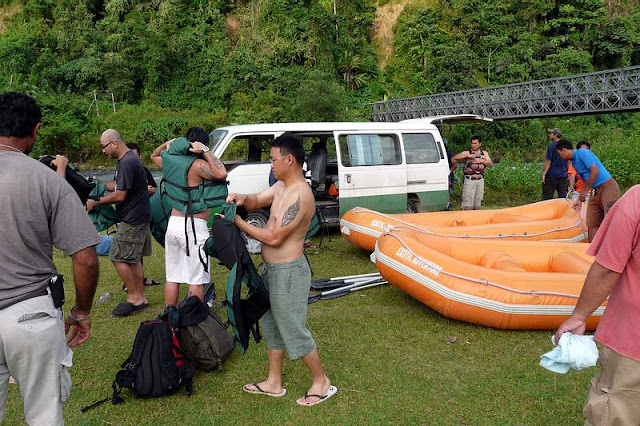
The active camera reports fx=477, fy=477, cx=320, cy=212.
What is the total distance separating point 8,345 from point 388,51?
4175cm

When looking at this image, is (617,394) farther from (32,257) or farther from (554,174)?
(554,174)

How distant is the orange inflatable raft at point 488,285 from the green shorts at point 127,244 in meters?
2.61

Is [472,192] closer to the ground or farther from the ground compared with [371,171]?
closer to the ground

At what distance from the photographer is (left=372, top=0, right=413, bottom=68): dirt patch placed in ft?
133

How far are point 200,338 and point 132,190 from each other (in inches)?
78.2

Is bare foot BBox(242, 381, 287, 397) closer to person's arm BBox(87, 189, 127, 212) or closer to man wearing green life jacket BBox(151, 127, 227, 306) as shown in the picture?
man wearing green life jacket BBox(151, 127, 227, 306)

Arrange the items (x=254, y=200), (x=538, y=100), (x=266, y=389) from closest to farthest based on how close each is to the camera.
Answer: (x=254, y=200) → (x=266, y=389) → (x=538, y=100)

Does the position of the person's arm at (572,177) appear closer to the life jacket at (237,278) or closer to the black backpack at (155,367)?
the life jacket at (237,278)

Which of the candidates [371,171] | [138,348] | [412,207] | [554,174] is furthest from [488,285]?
[554,174]

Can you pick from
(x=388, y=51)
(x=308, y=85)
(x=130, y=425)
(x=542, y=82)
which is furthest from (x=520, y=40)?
(x=130, y=425)

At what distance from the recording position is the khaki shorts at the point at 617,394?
2.08 metres

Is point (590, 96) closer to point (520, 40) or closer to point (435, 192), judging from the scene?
point (520, 40)

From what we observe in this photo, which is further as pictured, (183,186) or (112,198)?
(112,198)

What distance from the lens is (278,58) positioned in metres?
33.8
